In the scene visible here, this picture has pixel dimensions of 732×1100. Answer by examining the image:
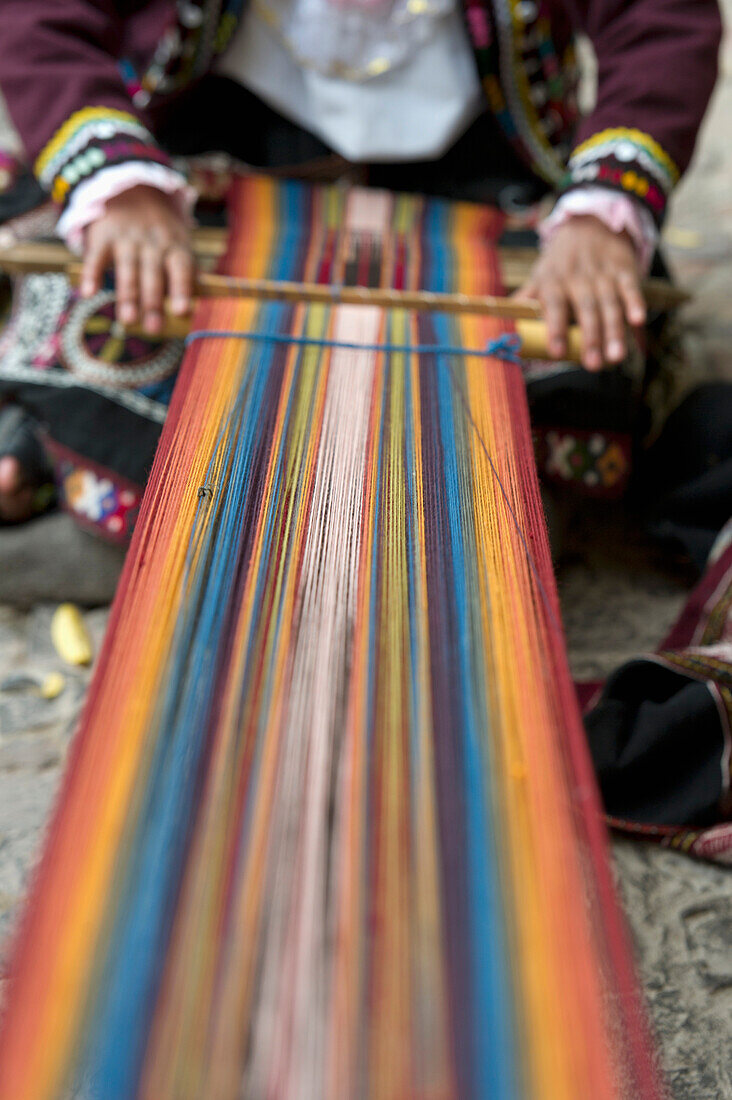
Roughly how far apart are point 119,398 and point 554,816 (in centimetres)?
90

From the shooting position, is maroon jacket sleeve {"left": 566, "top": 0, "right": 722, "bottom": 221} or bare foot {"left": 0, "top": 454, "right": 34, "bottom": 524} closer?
maroon jacket sleeve {"left": 566, "top": 0, "right": 722, "bottom": 221}

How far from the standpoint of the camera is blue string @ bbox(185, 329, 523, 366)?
0.92m

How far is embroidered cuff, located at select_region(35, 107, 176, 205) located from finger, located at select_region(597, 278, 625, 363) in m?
0.56

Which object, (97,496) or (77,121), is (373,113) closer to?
(77,121)

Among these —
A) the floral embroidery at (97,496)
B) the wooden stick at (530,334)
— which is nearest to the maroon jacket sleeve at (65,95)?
the wooden stick at (530,334)

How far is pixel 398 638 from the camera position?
619 millimetres

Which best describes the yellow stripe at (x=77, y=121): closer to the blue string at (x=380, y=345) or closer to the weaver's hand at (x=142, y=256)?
the weaver's hand at (x=142, y=256)

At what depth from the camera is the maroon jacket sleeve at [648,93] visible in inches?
45.2

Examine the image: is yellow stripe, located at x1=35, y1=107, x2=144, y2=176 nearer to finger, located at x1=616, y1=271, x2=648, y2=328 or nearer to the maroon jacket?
the maroon jacket

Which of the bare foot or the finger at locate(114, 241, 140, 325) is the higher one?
the finger at locate(114, 241, 140, 325)

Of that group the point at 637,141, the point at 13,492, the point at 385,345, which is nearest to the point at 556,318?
the point at 385,345

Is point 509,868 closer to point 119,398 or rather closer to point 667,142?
point 119,398

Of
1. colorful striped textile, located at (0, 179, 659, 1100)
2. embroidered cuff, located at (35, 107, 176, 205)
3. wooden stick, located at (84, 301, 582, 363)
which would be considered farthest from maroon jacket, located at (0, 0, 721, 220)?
colorful striped textile, located at (0, 179, 659, 1100)

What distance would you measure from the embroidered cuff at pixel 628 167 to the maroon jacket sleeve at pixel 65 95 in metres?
0.54
